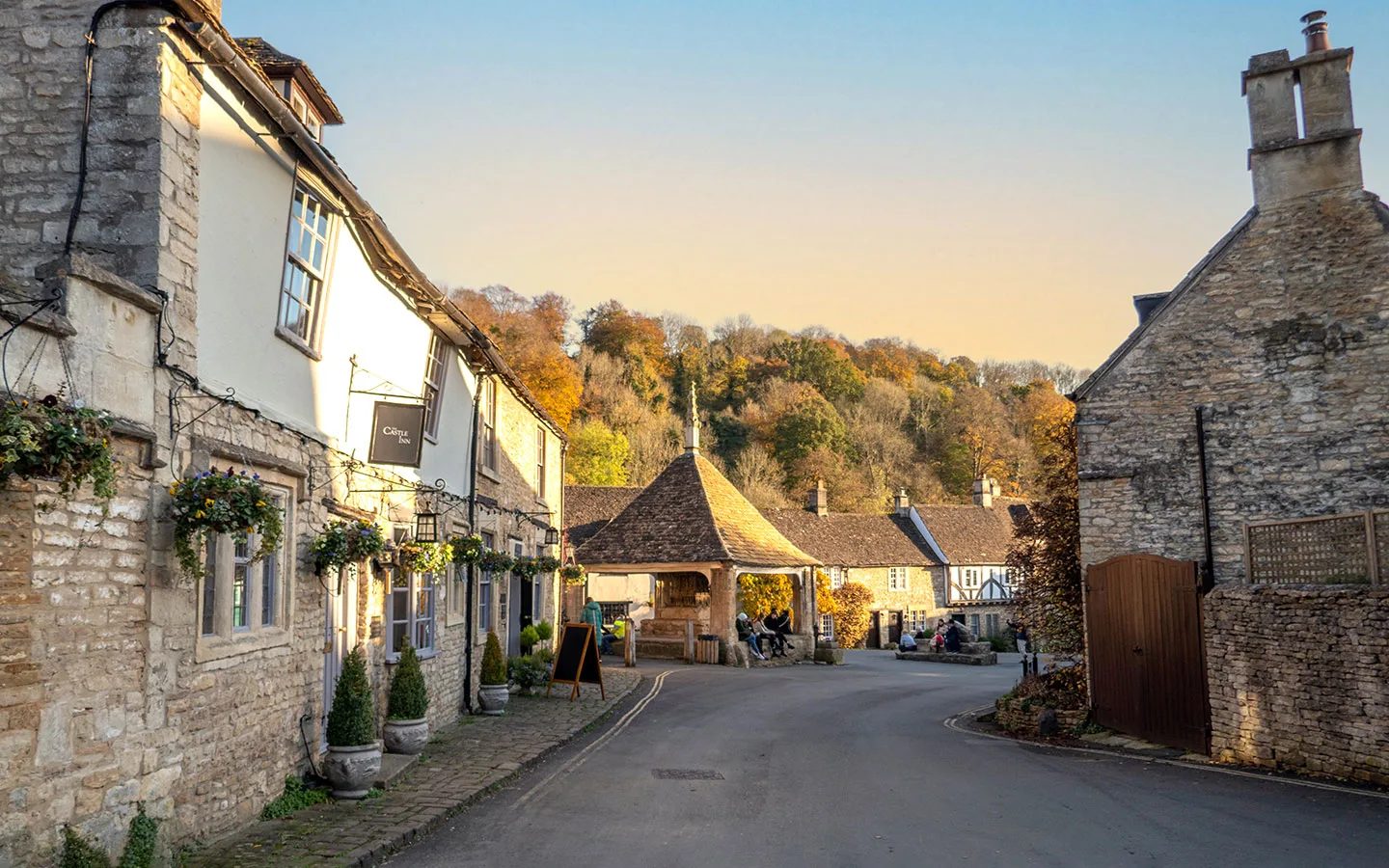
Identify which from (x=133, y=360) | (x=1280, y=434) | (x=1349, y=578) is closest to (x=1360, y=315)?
(x=1280, y=434)

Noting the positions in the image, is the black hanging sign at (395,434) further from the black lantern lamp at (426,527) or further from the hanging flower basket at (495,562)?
the hanging flower basket at (495,562)

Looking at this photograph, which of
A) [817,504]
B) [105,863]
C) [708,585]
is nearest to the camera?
[105,863]

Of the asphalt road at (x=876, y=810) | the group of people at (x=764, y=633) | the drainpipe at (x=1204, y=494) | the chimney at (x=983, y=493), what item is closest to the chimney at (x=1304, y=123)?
the drainpipe at (x=1204, y=494)

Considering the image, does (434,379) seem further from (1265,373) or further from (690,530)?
(690,530)

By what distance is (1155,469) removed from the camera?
1634 centimetres

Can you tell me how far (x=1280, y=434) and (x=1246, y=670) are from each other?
4.56 m

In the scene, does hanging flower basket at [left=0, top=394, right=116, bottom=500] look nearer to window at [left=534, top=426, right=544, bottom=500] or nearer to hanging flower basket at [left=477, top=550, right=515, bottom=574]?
hanging flower basket at [left=477, top=550, right=515, bottom=574]

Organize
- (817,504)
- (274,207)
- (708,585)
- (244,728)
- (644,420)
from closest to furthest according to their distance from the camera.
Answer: (244,728) → (274,207) → (708,585) → (817,504) → (644,420)

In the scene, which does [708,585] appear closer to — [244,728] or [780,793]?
[780,793]

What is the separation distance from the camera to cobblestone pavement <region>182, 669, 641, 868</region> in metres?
7.74

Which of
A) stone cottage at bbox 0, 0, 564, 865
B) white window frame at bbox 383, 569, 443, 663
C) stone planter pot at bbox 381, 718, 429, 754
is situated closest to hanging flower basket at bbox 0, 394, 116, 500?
stone cottage at bbox 0, 0, 564, 865

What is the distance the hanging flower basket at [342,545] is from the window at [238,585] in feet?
1.72

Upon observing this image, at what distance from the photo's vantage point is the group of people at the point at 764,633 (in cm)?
3034

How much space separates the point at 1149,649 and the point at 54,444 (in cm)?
1395
